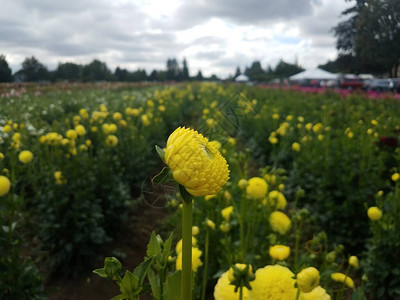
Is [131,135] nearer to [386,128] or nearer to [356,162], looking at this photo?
[356,162]

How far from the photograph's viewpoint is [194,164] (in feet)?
1.04

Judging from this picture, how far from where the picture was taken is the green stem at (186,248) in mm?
319

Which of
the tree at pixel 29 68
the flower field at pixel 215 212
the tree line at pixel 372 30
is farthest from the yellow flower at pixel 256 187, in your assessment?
the tree at pixel 29 68

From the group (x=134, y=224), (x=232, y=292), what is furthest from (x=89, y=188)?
(x=232, y=292)

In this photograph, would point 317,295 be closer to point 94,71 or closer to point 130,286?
point 130,286

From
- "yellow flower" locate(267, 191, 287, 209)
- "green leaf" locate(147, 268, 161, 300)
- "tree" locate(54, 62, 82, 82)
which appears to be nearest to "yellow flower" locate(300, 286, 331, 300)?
"green leaf" locate(147, 268, 161, 300)

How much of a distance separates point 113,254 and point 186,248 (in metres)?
2.84

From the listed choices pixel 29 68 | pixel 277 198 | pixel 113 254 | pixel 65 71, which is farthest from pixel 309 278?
pixel 65 71

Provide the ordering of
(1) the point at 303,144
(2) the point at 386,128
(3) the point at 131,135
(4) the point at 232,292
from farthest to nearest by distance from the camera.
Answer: (3) the point at 131,135 < (1) the point at 303,144 < (2) the point at 386,128 < (4) the point at 232,292

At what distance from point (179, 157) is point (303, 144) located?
12.5 feet

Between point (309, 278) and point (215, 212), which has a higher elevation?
point (309, 278)

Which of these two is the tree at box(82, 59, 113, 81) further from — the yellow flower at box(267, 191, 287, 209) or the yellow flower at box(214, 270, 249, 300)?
the yellow flower at box(214, 270, 249, 300)

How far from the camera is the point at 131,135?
4215 millimetres

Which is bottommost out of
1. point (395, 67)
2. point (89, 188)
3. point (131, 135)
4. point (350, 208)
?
point (350, 208)
